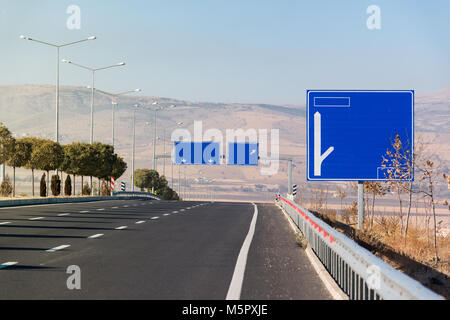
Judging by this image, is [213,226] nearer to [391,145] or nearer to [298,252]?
[391,145]

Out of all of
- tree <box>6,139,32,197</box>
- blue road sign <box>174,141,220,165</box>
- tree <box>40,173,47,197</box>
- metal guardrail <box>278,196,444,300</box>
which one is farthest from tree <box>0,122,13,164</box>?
metal guardrail <box>278,196,444,300</box>

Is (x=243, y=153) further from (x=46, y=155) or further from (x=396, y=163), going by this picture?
(x=396, y=163)

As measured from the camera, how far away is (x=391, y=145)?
79.3 ft

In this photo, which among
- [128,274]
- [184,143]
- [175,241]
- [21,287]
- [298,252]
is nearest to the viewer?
[21,287]

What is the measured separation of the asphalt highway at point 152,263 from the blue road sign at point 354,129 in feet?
8.33

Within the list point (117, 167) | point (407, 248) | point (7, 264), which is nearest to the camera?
point (7, 264)

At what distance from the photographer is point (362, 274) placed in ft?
31.1

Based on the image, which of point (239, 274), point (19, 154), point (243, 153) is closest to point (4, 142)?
point (19, 154)

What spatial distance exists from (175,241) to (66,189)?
42472mm

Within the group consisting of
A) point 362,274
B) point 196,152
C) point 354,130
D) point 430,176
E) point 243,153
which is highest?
point 196,152

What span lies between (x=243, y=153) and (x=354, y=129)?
6086 centimetres

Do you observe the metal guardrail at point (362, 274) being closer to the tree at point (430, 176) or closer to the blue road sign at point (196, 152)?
the tree at point (430, 176)
